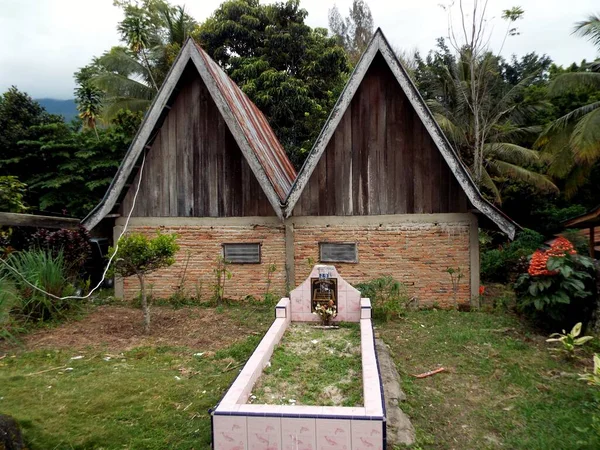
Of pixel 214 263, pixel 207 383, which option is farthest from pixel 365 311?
pixel 214 263

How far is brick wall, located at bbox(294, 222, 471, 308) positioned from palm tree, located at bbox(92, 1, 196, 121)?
17.1m

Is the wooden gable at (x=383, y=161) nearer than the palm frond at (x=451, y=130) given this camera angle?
Yes

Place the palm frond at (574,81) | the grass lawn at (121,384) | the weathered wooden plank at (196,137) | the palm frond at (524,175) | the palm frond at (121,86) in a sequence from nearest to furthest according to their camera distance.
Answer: the grass lawn at (121,384), the weathered wooden plank at (196,137), the palm frond at (574,81), the palm frond at (524,175), the palm frond at (121,86)

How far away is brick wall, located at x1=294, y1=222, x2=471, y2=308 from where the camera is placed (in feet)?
32.6

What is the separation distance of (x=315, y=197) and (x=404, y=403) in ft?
19.7

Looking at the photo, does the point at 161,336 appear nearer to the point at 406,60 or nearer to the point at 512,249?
the point at 512,249

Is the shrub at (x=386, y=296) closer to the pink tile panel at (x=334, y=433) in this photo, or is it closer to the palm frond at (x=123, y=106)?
the pink tile panel at (x=334, y=433)

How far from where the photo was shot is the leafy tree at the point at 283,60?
19.9 m

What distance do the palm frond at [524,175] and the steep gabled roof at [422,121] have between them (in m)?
12.0

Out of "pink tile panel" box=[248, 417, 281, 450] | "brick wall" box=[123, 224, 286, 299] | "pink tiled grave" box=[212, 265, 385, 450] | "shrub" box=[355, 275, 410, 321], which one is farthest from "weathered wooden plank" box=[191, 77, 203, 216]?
"pink tile panel" box=[248, 417, 281, 450]

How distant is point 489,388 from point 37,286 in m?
8.39

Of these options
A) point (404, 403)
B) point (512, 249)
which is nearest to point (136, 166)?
point (404, 403)

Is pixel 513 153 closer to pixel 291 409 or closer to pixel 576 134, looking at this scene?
pixel 576 134

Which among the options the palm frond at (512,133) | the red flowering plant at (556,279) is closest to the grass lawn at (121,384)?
the red flowering plant at (556,279)
